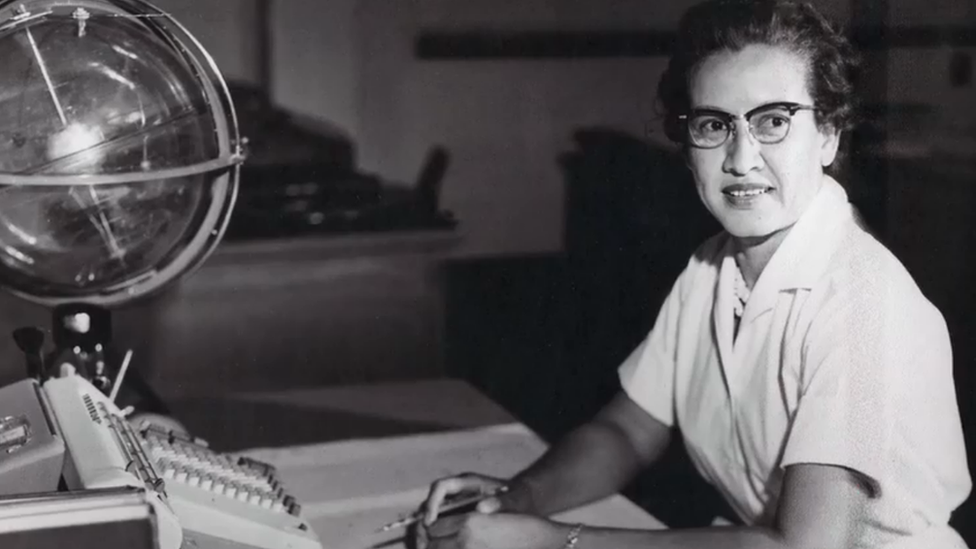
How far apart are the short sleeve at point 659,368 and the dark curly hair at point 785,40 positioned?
29 centimetres

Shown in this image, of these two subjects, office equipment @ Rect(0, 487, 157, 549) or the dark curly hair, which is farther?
Result: the dark curly hair

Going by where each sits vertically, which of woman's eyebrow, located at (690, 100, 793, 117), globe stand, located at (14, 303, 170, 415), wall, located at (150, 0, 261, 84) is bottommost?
globe stand, located at (14, 303, 170, 415)

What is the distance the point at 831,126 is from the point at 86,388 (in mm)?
961

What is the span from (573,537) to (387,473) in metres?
0.39

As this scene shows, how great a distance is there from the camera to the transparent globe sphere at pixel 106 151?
1.38m

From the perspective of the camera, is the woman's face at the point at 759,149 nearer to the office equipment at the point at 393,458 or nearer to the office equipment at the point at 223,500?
the office equipment at the point at 393,458

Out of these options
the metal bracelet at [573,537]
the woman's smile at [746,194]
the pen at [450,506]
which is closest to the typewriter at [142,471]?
the pen at [450,506]

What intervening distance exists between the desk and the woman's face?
41 cm

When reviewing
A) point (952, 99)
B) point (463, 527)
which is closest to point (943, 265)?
point (952, 99)

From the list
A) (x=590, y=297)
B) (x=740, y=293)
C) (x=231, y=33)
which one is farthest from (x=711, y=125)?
(x=231, y=33)

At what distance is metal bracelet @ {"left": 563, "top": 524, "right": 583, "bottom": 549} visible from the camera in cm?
123

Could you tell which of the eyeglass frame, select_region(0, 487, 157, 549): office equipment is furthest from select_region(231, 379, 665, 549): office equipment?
the eyeglass frame

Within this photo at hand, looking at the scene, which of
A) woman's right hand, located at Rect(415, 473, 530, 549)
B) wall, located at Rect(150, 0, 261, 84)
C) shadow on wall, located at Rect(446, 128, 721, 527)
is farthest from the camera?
wall, located at Rect(150, 0, 261, 84)

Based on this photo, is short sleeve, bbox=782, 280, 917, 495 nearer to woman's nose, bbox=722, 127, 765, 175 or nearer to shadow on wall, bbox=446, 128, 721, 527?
woman's nose, bbox=722, 127, 765, 175
